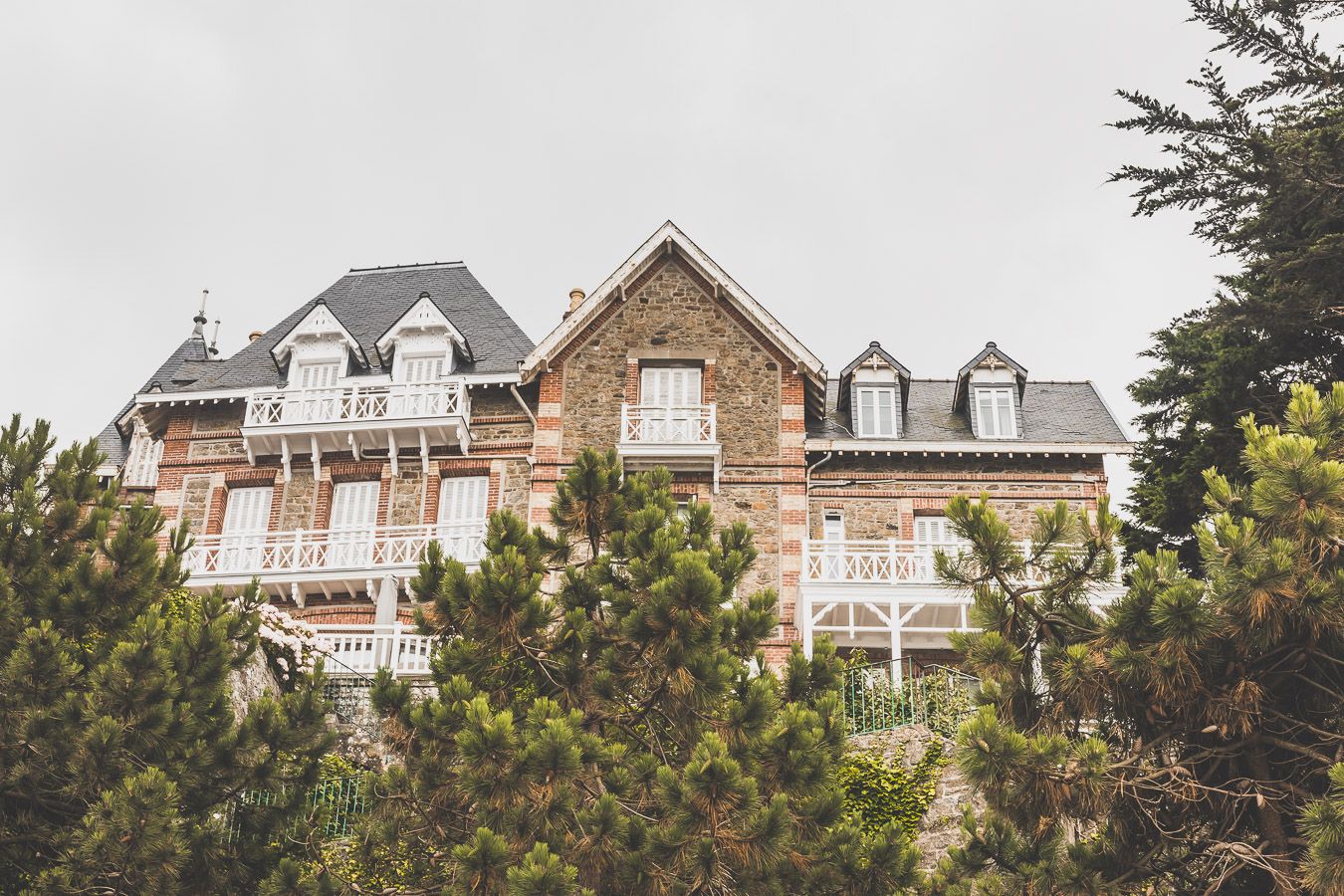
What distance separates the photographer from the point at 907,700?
16031 mm

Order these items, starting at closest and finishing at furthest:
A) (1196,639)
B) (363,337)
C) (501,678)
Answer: (1196,639) → (501,678) → (363,337)

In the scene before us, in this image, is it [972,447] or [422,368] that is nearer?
[972,447]

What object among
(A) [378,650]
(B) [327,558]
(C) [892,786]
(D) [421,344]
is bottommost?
(C) [892,786]

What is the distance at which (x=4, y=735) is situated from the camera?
10.3m

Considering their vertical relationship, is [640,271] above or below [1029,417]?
above

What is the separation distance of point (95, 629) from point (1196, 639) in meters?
8.58

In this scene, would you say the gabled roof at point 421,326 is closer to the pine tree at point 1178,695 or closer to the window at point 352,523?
the window at point 352,523

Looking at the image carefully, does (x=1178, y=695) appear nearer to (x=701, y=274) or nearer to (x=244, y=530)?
(x=701, y=274)

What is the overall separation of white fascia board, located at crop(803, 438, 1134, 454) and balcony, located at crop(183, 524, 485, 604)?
6.15 metres

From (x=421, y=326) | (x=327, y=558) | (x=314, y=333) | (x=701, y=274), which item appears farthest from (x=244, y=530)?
(x=701, y=274)

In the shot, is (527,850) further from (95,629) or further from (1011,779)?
(95,629)

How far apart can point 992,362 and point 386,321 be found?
1133 cm

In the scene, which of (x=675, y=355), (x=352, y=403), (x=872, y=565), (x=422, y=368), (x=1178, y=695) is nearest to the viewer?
(x=1178, y=695)

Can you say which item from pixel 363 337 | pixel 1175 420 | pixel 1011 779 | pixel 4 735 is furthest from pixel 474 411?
pixel 1011 779
